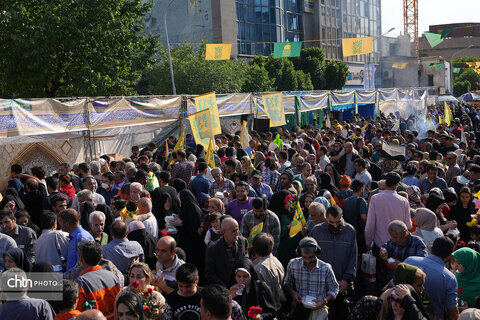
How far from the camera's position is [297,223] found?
7.10 m

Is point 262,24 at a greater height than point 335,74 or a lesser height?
greater

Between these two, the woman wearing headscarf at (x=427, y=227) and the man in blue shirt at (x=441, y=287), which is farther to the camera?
the woman wearing headscarf at (x=427, y=227)

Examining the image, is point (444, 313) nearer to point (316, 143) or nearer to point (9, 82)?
point (316, 143)

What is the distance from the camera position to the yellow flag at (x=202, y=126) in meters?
13.0

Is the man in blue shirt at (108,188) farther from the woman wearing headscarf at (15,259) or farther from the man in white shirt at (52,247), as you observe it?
the woman wearing headscarf at (15,259)

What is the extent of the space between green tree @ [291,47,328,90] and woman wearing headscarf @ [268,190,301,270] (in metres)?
51.5

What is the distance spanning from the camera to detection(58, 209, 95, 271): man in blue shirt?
6.04 meters

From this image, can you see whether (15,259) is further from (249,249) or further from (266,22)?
(266,22)

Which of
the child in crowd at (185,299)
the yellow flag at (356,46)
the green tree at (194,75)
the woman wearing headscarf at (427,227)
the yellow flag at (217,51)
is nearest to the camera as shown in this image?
the child in crowd at (185,299)

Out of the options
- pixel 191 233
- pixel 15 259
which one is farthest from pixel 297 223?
pixel 15 259

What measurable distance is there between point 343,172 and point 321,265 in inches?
244

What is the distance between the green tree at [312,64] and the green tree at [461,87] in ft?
133

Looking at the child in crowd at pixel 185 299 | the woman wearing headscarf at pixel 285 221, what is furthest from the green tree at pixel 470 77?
the child in crowd at pixel 185 299

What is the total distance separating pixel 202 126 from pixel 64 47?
980cm
